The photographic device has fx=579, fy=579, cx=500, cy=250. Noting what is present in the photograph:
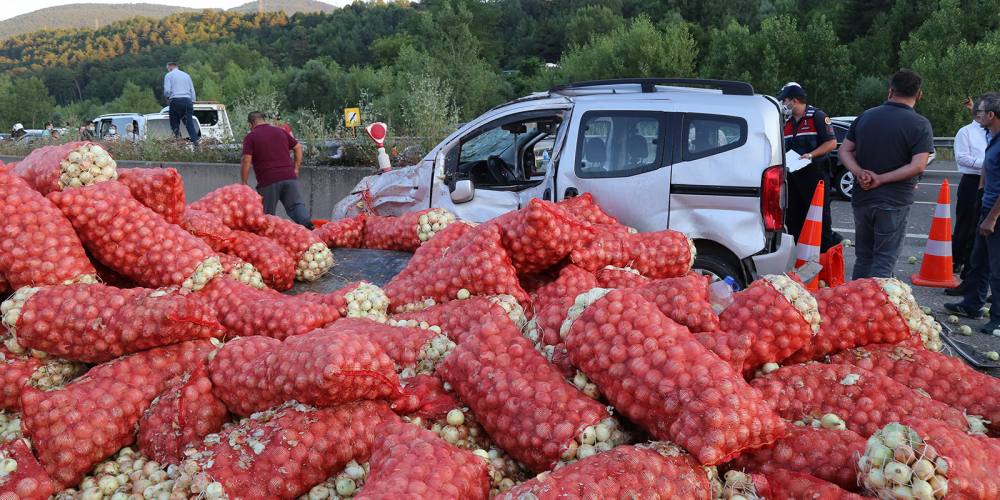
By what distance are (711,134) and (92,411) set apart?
4.66 metres

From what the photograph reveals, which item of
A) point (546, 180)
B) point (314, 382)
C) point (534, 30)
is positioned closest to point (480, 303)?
point (314, 382)

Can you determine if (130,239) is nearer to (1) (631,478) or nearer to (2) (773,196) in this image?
(1) (631,478)

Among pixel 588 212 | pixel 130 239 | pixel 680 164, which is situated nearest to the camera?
pixel 130 239

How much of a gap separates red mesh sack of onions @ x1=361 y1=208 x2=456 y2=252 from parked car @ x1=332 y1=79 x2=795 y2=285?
1.52 m

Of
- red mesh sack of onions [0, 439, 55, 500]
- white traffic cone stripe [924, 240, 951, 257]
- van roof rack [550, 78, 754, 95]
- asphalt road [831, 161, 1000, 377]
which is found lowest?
asphalt road [831, 161, 1000, 377]

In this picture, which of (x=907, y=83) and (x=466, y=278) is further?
(x=907, y=83)

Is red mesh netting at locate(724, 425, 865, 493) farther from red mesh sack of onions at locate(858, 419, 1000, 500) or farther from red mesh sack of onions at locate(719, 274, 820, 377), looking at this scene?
red mesh sack of onions at locate(719, 274, 820, 377)

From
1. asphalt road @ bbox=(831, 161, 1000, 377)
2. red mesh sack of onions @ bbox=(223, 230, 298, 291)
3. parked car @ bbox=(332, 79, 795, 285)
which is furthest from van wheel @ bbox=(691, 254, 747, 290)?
red mesh sack of onions @ bbox=(223, 230, 298, 291)

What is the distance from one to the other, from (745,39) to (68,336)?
3492 centimetres

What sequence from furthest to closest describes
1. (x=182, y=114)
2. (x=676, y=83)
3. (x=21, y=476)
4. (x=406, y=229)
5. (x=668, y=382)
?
(x=182, y=114), (x=676, y=83), (x=406, y=229), (x=21, y=476), (x=668, y=382)

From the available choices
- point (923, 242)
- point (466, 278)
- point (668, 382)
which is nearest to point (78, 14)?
point (923, 242)

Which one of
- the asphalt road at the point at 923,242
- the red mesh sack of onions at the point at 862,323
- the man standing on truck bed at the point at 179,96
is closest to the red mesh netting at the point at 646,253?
the red mesh sack of onions at the point at 862,323

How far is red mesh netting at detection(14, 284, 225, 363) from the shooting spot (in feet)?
7.41

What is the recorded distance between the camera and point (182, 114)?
48.0 ft
